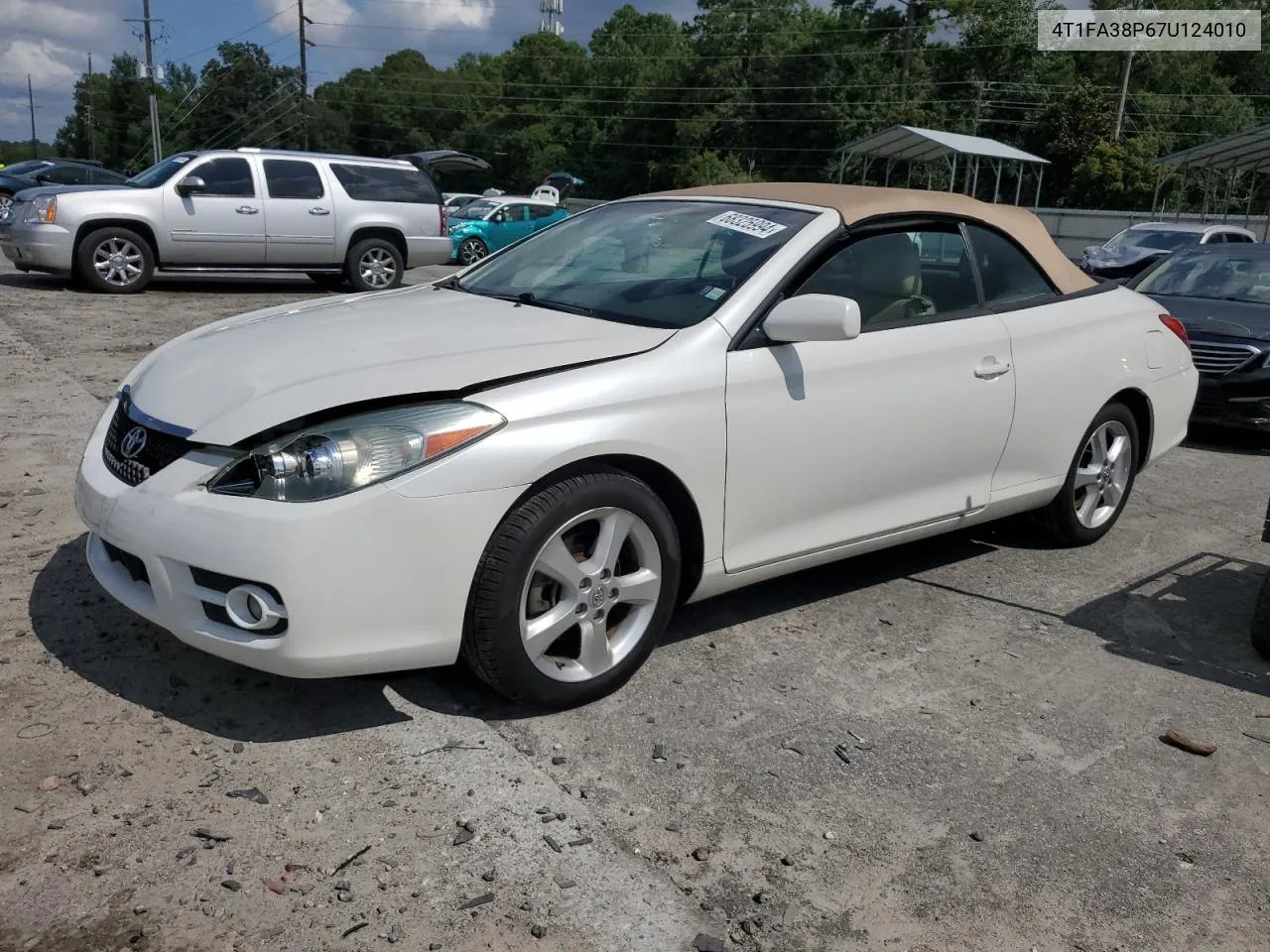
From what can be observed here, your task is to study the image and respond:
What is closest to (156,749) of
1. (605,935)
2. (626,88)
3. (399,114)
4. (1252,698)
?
(605,935)

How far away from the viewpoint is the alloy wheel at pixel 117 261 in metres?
12.7

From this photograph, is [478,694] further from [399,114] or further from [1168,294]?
[399,114]

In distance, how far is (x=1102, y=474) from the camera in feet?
17.3

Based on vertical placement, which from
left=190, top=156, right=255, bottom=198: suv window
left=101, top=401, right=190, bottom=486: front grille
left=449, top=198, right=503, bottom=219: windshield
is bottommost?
left=101, top=401, right=190, bottom=486: front grille

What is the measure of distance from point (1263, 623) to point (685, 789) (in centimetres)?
242

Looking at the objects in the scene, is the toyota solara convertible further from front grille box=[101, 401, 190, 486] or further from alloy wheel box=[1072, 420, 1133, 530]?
alloy wheel box=[1072, 420, 1133, 530]

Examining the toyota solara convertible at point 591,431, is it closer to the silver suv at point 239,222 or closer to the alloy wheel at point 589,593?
the alloy wheel at point 589,593

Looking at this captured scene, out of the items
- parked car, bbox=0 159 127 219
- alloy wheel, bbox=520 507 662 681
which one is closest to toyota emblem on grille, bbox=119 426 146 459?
alloy wheel, bbox=520 507 662 681

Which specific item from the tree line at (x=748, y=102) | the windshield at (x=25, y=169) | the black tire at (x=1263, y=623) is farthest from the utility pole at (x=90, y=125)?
the black tire at (x=1263, y=623)

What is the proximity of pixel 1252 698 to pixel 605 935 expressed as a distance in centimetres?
257

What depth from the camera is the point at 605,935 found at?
96.0 inches

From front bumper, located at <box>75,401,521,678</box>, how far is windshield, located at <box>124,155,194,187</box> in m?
11.1

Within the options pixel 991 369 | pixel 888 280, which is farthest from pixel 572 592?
pixel 991 369

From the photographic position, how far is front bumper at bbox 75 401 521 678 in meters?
2.87
